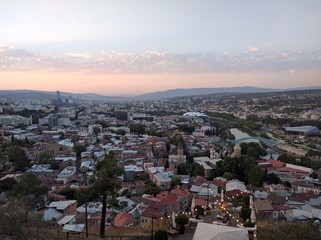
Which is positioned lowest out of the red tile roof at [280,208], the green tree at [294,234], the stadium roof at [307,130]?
the stadium roof at [307,130]

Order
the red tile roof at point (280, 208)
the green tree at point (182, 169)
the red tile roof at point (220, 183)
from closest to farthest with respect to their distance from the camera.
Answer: the red tile roof at point (280, 208) < the red tile roof at point (220, 183) < the green tree at point (182, 169)

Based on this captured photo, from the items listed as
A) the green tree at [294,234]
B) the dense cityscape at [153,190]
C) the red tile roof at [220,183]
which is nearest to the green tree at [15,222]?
the dense cityscape at [153,190]

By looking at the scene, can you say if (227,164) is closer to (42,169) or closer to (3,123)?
(42,169)

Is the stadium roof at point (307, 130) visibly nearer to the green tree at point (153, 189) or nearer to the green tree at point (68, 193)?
the green tree at point (153, 189)

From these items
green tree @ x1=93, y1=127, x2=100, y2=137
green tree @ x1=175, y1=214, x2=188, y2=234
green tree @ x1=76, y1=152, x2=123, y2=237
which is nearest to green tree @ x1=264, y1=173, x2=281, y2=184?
green tree @ x1=175, y1=214, x2=188, y2=234

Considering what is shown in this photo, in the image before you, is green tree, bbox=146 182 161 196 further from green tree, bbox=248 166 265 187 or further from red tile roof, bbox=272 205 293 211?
red tile roof, bbox=272 205 293 211

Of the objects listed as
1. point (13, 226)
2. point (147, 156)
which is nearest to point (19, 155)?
point (147, 156)

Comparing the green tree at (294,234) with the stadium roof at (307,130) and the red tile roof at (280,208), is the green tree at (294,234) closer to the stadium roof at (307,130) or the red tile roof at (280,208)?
the red tile roof at (280,208)

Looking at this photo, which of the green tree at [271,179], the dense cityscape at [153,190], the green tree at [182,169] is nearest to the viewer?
the dense cityscape at [153,190]

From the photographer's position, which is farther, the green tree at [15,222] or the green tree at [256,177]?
the green tree at [256,177]

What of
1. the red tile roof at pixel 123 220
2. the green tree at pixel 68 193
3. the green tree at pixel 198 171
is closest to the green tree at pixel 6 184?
the green tree at pixel 68 193

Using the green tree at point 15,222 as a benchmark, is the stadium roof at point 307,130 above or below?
below
